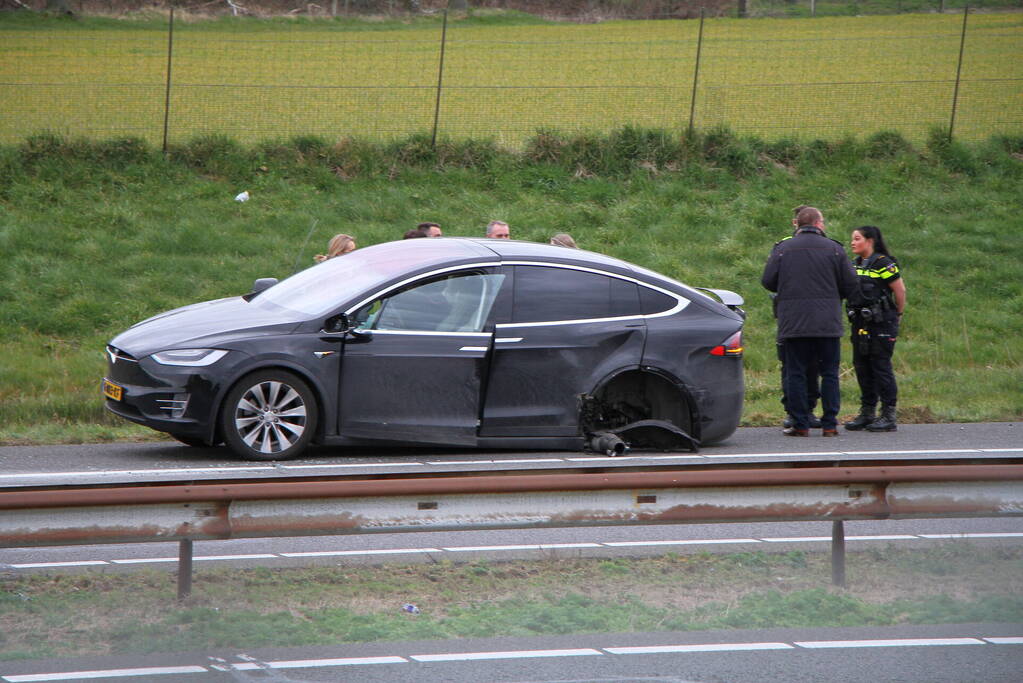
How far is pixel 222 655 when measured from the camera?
523 cm

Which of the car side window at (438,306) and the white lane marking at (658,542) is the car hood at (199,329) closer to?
the car side window at (438,306)

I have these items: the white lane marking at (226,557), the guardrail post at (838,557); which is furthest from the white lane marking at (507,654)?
the white lane marking at (226,557)

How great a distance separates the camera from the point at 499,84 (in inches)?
945

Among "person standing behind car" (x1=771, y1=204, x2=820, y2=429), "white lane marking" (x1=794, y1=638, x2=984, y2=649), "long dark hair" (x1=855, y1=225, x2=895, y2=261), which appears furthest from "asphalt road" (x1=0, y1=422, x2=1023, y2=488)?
"white lane marking" (x1=794, y1=638, x2=984, y2=649)

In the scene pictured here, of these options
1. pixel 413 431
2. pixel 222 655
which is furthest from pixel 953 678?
pixel 413 431

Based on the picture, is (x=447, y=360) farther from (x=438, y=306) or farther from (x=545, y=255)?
(x=545, y=255)

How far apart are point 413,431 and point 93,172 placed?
442 inches

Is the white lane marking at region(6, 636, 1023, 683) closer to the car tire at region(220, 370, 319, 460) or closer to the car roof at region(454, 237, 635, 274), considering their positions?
the car tire at region(220, 370, 319, 460)

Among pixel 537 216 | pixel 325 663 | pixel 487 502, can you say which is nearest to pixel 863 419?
pixel 487 502

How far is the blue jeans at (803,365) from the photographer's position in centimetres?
1108

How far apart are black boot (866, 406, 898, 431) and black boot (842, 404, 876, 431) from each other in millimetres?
58

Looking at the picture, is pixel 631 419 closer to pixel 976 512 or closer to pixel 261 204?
pixel 976 512

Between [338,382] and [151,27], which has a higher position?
[151,27]

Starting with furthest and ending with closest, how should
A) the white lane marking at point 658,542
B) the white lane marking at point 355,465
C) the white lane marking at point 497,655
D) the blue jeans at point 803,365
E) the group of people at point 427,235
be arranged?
the group of people at point 427,235, the blue jeans at point 803,365, the white lane marking at point 355,465, the white lane marking at point 658,542, the white lane marking at point 497,655
